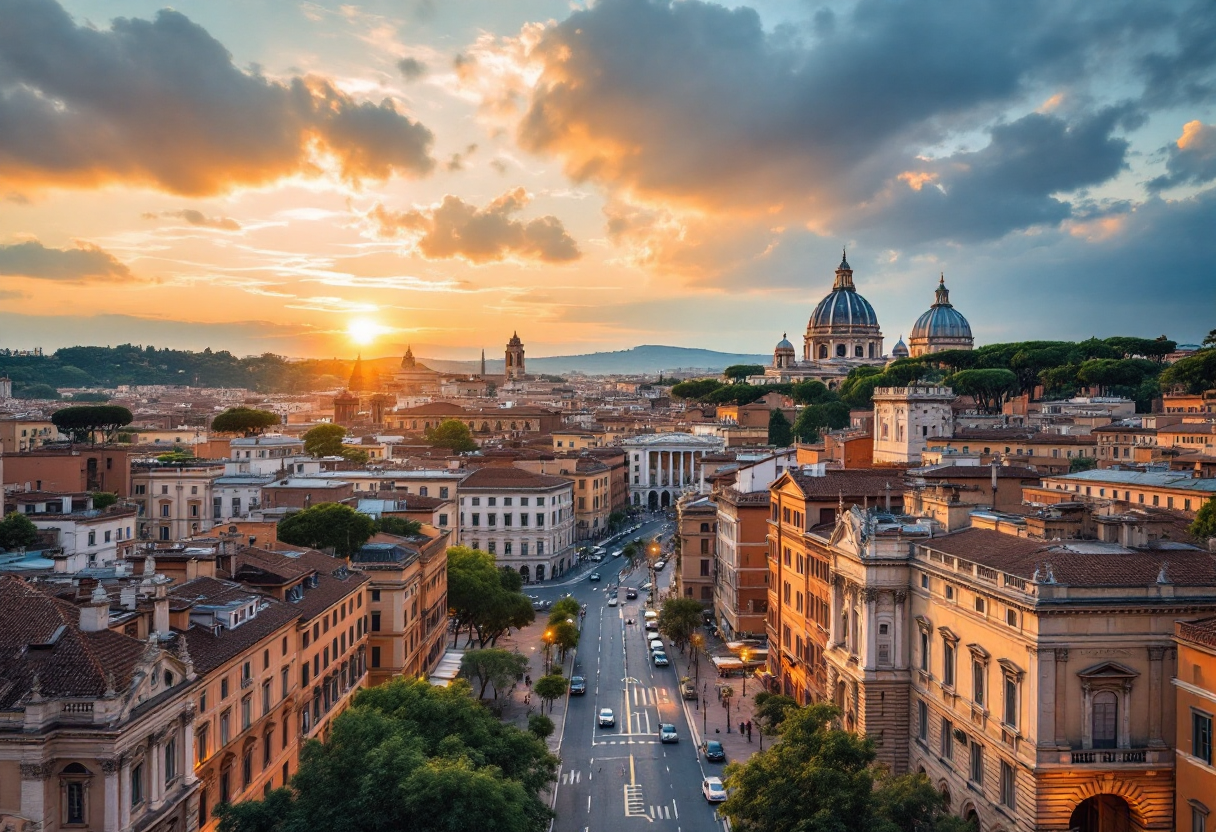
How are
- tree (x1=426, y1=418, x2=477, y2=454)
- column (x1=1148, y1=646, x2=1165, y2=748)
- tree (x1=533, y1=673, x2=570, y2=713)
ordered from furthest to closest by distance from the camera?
tree (x1=426, y1=418, x2=477, y2=454) → tree (x1=533, y1=673, x2=570, y2=713) → column (x1=1148, y1=646, x2=1165, y2=748)

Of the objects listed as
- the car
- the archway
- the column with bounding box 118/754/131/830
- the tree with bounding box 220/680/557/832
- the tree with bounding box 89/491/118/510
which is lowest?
the car

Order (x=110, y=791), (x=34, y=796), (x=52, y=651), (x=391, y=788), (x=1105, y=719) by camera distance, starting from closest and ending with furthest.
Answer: (x=34, y=796) < (x=110, y=791) < (x=52, y=651) < (x=391, y=788) < (x=1105, y=719)

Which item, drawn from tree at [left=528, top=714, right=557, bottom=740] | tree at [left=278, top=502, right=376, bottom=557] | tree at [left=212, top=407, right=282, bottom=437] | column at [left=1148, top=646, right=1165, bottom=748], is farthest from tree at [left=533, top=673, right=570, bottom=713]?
tree at [left=212, top=407, right=282, bottom=437]

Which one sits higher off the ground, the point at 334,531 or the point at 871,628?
the point at 334,531

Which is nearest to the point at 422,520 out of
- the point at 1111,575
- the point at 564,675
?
the point at 564,675

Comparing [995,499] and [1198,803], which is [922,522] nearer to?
[995,499]

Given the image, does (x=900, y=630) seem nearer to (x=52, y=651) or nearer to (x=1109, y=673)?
(x=1109, y=673)

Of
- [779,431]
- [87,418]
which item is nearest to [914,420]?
[779,431]

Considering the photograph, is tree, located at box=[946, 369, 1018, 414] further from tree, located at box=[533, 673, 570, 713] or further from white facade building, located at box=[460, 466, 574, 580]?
tree, located at box=[533, 673, 570, 713]
